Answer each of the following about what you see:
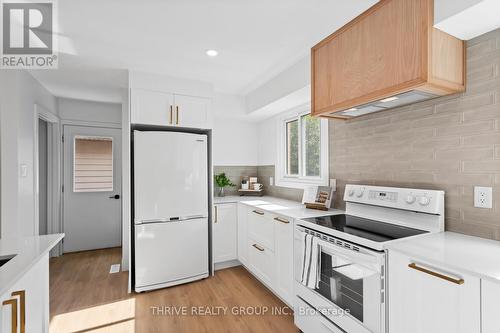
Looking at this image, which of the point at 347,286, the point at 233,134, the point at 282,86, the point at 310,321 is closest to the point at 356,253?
the point at 347,286

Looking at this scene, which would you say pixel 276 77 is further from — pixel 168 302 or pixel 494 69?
pixel 168 302

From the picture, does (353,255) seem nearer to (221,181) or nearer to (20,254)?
(20,254)

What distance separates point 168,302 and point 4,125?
232cm

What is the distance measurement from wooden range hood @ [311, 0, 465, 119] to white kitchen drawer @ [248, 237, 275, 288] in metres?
1.56

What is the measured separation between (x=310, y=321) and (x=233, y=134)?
2.74 metres

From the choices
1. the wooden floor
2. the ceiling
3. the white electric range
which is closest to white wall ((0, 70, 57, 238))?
the ceiling

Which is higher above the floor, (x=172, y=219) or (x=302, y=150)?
(x=302, y=150)

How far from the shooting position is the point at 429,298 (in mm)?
1209

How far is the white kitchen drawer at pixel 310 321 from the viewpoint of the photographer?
174 cm

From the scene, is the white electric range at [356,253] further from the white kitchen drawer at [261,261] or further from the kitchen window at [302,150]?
the kitchen window at [302,150]

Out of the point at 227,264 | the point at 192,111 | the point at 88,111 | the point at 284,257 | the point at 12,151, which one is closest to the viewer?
the point at 284,257

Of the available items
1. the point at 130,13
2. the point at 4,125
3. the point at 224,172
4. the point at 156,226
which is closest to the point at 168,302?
the point at 156,226

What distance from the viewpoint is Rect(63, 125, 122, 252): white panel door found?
3.95 meters

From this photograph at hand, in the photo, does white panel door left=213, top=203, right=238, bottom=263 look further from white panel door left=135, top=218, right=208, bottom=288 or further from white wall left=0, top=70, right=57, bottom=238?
white wall left=0, top=70, right=57, bottom=238
